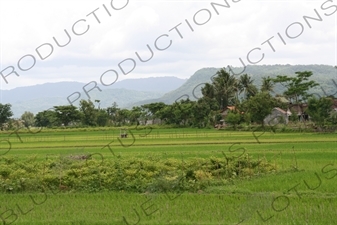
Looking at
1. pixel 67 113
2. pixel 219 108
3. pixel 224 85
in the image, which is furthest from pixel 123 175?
pixel 67 113

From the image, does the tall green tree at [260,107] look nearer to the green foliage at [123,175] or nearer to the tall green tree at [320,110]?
the tall green tree at [320,110]

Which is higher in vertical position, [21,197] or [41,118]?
[41,118]

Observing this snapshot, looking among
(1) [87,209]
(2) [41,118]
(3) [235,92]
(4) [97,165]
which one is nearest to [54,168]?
(4) [97,165]

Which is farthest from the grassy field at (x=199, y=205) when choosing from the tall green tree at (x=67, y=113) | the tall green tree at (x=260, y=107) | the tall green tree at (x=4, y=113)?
the tall green tree at (x=4, y=113)

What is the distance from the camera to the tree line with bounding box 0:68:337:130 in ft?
160

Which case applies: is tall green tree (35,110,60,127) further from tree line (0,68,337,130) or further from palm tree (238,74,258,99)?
palm tree (238,74,258,99)

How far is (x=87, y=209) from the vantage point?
33.0 ft

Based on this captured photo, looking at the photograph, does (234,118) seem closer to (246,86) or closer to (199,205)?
(246,86)

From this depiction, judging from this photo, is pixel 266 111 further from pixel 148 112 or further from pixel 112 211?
pixel 112 211

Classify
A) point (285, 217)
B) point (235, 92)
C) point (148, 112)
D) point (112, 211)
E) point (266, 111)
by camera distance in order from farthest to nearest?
1. point (148, 112)
2. point (235, 92)
3. point (266, 111)
4. point (112, 211)
5. point (285, 217)

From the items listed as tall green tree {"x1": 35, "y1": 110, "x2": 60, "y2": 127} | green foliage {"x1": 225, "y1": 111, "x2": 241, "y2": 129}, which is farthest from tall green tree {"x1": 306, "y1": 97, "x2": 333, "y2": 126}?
tall green tree {"x1": 35, "y1": 110, "x2": 60, "y2": 127}

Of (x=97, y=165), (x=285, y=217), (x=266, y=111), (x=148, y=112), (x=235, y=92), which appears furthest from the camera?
(x=148, y=112)

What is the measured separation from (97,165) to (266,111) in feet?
122

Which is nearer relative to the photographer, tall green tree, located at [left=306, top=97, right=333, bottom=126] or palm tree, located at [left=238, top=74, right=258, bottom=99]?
tall green tree, located at [left=306, top=97, right=333, bottom=126]
